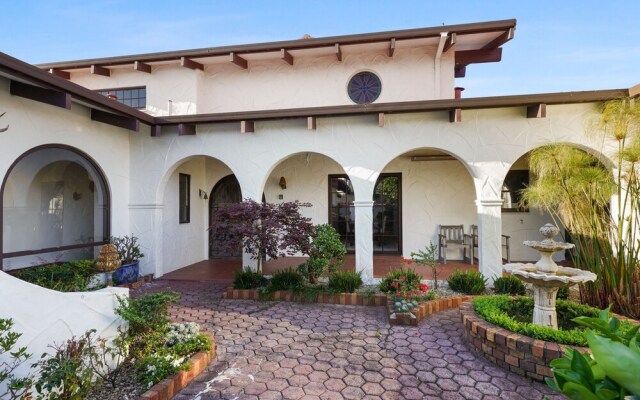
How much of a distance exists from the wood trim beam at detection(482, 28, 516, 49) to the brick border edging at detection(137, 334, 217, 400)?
906 cm

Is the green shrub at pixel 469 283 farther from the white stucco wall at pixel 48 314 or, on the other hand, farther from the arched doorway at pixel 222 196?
the arched doorway at pixel 222 196

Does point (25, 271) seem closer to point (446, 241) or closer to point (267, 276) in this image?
point (267, 276)

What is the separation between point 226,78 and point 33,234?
6165 millimetres

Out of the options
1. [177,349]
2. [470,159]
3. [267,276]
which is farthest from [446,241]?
[177,349]

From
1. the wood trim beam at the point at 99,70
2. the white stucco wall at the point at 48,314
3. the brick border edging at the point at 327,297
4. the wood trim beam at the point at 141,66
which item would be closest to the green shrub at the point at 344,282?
the brick border edging at the point at 327,297

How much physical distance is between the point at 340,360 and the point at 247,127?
215 inches

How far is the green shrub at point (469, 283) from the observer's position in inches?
247

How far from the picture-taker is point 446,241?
344 inches

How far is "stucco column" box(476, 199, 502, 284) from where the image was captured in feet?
22.5

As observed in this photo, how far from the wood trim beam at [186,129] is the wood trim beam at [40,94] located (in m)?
2.27

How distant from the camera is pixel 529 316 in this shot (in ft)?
15.0

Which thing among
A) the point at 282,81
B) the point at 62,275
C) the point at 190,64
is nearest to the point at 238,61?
the point at 282,81

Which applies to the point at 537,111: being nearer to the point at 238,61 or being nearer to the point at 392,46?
the point at 392,46

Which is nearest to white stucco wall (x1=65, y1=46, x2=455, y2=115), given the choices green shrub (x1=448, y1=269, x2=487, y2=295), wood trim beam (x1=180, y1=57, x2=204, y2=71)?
wood trim beam (x1=180, y1=57, x2=204, y2=71)
